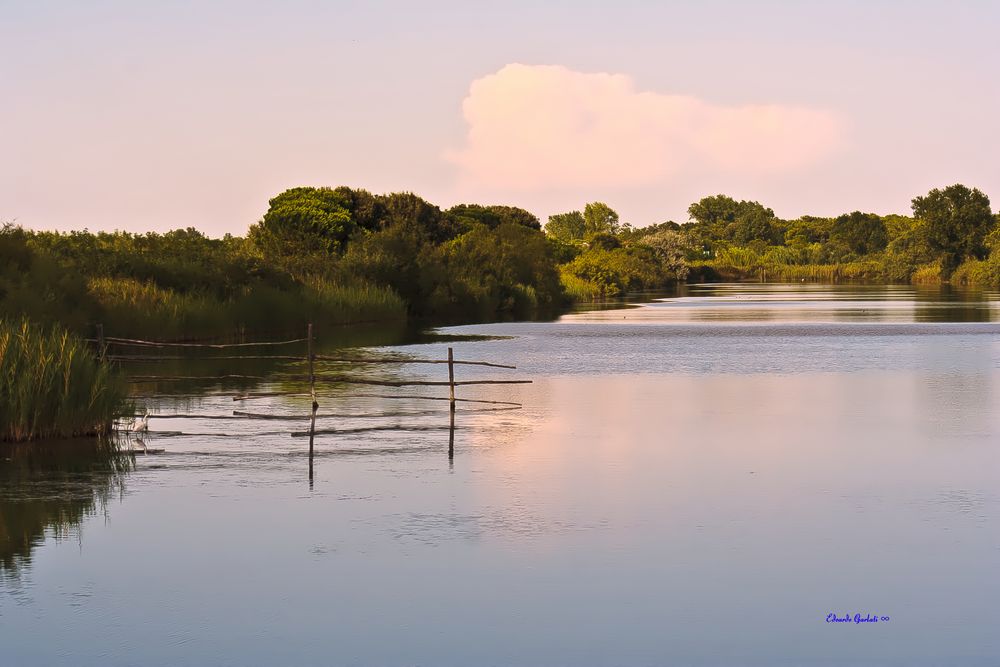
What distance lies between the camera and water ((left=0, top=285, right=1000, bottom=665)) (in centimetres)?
1046

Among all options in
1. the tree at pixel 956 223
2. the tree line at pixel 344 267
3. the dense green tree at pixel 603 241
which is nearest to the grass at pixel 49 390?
the tree line at pixel 344 267

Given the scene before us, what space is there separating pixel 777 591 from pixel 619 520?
337 cm

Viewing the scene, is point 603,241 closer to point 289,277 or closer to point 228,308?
point 289,277

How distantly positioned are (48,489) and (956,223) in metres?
149

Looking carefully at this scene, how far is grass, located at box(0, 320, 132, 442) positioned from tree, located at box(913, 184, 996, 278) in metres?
145

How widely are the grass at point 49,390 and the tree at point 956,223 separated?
477 ft

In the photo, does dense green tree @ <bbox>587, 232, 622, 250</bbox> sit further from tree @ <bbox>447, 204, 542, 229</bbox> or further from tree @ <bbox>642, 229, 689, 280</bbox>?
tree @ <bbox>642, 229, 689, 280</bbox>

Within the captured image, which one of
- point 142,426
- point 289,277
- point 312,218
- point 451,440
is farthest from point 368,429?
point 312,218

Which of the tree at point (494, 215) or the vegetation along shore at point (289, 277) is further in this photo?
the tree at point (494, 215)

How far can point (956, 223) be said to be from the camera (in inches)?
5940

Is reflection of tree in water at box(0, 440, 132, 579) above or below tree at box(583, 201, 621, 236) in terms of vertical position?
below

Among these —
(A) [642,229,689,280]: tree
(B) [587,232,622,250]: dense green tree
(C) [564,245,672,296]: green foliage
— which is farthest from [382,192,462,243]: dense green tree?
(A) [642,229,689,280]: tree

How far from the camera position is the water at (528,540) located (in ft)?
34.3

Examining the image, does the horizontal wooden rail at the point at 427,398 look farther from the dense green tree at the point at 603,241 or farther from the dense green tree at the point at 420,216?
the dense green tree at the point at 603,241
